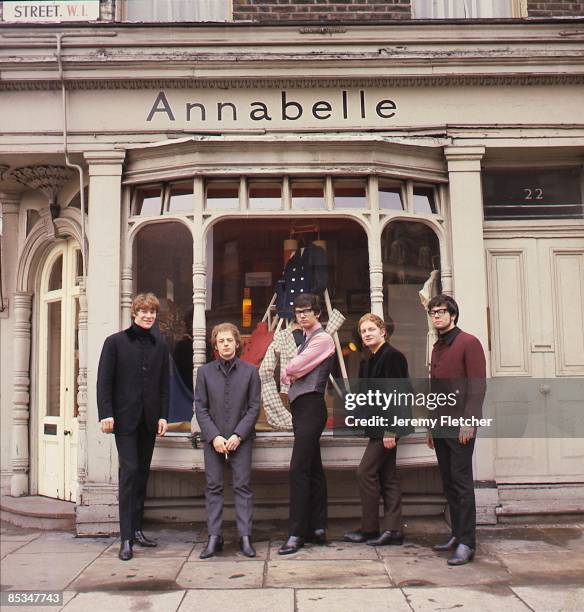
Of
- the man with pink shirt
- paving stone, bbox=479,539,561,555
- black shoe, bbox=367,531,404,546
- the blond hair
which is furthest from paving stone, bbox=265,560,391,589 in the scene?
the blond hair

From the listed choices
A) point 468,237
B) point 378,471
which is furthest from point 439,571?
point 468,237

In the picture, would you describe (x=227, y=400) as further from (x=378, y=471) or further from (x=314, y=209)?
(x=314, y=209)

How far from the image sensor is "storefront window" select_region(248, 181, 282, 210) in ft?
22.4

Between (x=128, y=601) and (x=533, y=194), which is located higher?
(x=533, y=194)

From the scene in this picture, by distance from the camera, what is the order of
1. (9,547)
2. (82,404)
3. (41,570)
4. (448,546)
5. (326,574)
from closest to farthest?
1. (326,574)
2. (41,570)
3. (448,546)
4. (9,547)
5. (82,404)

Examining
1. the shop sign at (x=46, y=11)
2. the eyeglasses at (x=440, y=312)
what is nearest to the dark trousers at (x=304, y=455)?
the eyeglasses at (x=440, y=312)

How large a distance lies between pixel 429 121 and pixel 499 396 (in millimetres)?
2875

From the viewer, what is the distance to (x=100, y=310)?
6594 mm

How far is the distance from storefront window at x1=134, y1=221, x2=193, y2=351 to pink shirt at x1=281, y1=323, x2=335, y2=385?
165cm

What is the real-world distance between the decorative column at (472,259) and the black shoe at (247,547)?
2322mm

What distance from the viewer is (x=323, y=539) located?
18.9ft

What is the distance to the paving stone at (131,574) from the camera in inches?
187

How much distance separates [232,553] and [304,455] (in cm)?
98

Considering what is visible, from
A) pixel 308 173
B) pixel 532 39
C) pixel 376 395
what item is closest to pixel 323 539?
pixel 376 395
